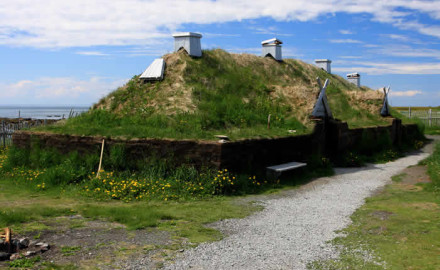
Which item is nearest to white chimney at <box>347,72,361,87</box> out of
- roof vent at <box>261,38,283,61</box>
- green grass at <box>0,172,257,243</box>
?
roof vent at <box>261,38,283,61</box>

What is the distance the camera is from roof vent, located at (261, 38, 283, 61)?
2091 cm

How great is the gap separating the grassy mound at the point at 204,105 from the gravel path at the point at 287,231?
8.32 ft

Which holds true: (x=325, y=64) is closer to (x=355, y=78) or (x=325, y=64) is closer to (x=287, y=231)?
(x=355, y=78)

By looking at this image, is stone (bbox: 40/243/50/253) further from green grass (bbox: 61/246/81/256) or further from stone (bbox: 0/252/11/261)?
stone (bbox: 0/252/11/261)

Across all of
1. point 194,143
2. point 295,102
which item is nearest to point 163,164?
point 194,143

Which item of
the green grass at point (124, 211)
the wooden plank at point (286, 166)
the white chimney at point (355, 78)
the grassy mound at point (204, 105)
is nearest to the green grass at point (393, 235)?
the green grass at point (124, 211)

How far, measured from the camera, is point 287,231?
6.77 m

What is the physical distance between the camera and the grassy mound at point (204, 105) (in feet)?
39.7

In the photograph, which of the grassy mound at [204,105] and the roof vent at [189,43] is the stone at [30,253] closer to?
the grassy mound at [204,105]

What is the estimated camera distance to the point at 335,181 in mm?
11602

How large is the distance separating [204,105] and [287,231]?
7.69 meters

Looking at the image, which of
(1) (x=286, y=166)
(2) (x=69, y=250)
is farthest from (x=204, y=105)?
(2) (x=69, y=250)

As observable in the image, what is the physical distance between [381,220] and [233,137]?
4.51m

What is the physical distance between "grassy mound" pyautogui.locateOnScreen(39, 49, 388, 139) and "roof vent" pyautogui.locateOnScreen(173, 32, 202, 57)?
0.38m
